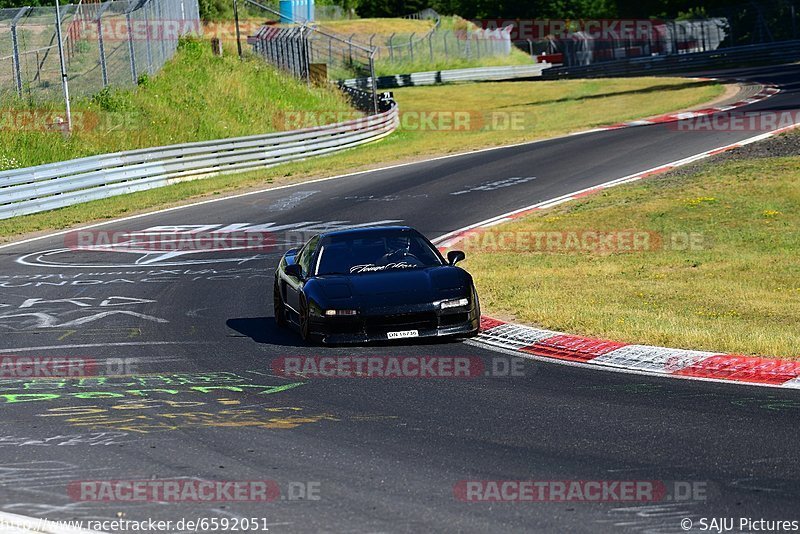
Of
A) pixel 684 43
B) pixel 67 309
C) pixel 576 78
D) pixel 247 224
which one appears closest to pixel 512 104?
pixel 576 78

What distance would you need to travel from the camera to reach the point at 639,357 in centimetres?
1080

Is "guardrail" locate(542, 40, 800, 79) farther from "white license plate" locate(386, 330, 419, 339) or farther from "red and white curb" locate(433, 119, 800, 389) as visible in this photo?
"white license plate" locate(386, 330, 419, 339)

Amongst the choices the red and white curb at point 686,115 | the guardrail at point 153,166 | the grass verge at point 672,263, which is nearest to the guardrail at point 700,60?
the red and white curb at point 686,115

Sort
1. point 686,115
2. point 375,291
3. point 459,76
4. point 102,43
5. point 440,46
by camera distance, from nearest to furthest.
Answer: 1. point 375,291
2. point 102,43
3. point 686,115
4. point 459,76
5. point 440,46

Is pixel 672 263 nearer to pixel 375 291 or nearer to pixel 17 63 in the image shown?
pixel 375 291

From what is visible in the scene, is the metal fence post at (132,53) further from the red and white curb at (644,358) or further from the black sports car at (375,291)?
the red and white curb at (644,358)

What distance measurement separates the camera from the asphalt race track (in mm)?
6398

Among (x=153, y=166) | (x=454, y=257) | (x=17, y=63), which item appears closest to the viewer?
(x=454, y=257)

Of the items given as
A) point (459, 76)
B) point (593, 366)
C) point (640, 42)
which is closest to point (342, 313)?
point (593, 366)

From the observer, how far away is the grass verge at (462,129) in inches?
1091

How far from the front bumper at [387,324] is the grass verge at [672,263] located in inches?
54.9

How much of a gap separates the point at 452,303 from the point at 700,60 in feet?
173

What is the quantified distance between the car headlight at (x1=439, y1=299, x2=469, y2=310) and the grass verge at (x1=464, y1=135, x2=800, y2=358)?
1193 mm

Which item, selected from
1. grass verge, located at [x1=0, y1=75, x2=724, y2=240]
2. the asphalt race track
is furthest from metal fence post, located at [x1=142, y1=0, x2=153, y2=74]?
the asphalt race track
